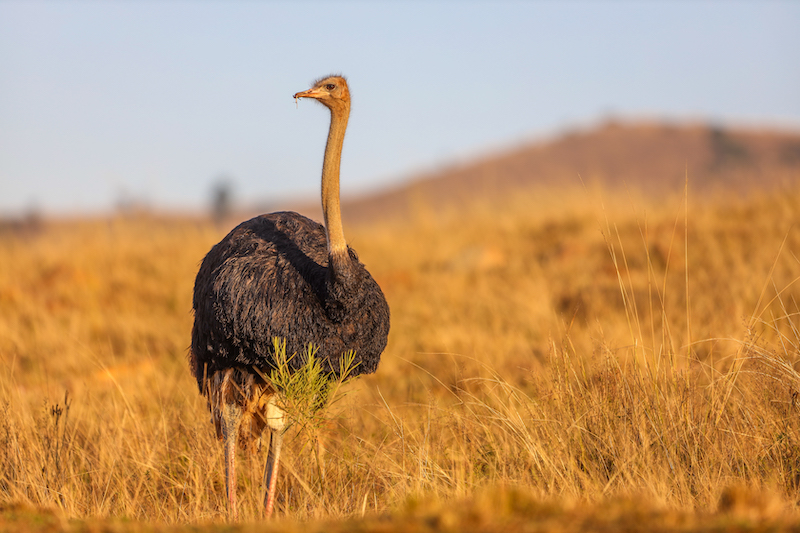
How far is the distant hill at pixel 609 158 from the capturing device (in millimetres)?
42688

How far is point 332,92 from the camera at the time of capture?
368 centimetres

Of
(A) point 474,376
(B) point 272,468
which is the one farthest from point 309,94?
(A) point 474,376

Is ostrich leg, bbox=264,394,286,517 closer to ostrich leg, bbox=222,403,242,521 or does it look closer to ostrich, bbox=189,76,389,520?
ostrich, bbox=189,76,389,520

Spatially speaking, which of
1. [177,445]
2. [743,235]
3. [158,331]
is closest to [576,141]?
[743,235]

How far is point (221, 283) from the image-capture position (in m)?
3.54

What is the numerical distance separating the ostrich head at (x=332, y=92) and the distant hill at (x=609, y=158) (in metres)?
36.7

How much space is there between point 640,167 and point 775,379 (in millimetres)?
43382

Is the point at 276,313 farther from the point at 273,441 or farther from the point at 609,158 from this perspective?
A: the point at 609,158

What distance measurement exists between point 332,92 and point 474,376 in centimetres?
301

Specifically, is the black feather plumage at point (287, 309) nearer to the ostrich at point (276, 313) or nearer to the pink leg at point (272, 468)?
the ostrich at point (276, 313)

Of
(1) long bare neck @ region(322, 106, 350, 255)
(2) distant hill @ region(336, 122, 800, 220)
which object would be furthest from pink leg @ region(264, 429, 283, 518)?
(2) distant hill @ region(336, 122, 800, 220)

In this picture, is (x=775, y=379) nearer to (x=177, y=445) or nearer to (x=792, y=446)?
(x=792, y=446)

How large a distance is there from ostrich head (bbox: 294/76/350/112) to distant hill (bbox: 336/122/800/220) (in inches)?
1444

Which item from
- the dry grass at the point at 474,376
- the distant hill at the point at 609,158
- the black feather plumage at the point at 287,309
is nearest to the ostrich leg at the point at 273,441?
the dry grass at the point at 474,376
